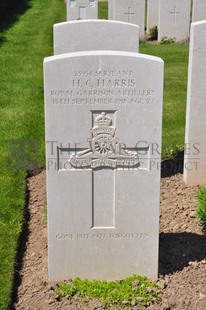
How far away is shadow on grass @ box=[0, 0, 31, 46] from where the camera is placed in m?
15.4

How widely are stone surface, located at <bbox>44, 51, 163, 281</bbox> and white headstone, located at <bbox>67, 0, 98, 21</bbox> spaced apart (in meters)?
10.3

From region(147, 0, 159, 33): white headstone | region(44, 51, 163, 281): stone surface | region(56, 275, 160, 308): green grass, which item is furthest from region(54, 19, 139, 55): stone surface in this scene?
region(147, 0, 159, 33): white headstone

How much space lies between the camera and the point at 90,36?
5461mm

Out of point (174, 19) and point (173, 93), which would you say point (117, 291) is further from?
point (174, 19)

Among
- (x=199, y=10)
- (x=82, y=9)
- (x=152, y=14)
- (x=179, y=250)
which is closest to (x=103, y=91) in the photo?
(x=179, y=250)

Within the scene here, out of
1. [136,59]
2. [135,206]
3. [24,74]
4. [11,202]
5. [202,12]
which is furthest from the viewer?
[202,12]

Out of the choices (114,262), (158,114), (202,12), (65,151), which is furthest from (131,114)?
(202,12)

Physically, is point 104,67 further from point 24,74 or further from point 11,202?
point 24,74

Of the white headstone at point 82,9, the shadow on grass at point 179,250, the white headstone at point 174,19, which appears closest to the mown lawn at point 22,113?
the white headstone at point 174,19

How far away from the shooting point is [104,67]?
11.8 ft

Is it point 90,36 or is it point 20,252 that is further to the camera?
point 90,36

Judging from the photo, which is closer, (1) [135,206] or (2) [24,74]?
(1) [135,206]

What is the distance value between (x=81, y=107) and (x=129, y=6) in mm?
10466

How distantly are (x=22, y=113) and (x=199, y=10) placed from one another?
265 inches
